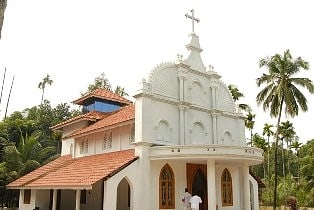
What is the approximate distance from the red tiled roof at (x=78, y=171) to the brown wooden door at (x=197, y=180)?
10.8 ft

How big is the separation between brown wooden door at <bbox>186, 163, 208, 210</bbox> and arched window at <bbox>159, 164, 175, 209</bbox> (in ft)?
3.47

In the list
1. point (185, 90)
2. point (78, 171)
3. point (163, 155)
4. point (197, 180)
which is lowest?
point (197, 180)

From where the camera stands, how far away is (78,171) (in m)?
19.8

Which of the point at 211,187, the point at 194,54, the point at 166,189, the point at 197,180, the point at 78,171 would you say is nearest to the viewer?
the point at 211,187

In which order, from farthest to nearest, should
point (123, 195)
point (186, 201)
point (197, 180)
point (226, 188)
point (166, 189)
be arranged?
point (226, 188) → point (123, 195) → point (197, 180) → point (166, 189) → point (186, 201)

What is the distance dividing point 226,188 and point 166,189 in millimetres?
4371

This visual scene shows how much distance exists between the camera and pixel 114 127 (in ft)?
67.1

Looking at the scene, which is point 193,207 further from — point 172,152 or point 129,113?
point 129,113

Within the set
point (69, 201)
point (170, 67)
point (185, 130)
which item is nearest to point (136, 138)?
point (185, 130)

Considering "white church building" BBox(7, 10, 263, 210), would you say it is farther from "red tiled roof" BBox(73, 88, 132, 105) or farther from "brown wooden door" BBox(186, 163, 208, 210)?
"red tiled roof" BBox(73, 88, 132, 105)

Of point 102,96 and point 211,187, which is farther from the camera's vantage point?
point 102,96

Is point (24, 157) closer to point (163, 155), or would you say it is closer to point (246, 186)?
point (163, 155)

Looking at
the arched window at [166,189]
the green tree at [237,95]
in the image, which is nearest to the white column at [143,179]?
the arched window at [166,189]

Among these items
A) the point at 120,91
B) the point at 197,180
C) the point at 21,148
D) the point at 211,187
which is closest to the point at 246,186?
the point at 197,180
